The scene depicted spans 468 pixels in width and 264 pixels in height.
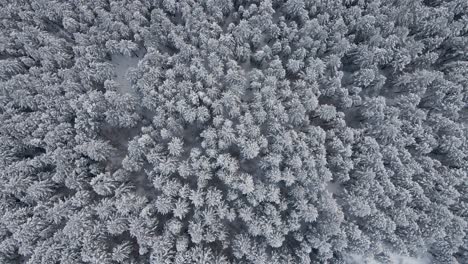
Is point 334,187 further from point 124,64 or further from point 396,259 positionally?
point 124,64

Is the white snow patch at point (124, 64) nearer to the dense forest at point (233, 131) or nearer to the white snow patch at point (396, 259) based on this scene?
the dense forest at point (233, 131)

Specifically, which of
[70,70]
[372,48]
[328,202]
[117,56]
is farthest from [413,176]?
[70,70]

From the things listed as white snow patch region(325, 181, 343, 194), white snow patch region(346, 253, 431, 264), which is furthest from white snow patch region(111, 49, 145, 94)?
white snow patch region(346, 253, 431, 264)

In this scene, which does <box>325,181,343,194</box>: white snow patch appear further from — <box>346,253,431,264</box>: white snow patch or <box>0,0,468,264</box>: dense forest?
<box>346,253,431,264</box>: white snow patch

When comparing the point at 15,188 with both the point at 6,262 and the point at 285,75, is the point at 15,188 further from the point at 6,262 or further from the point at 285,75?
the point at 285,75

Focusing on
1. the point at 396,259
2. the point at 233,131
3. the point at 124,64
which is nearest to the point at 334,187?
the point at 396,259

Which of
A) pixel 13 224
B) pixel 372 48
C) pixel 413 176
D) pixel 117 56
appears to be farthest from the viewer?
pixel 117 56
